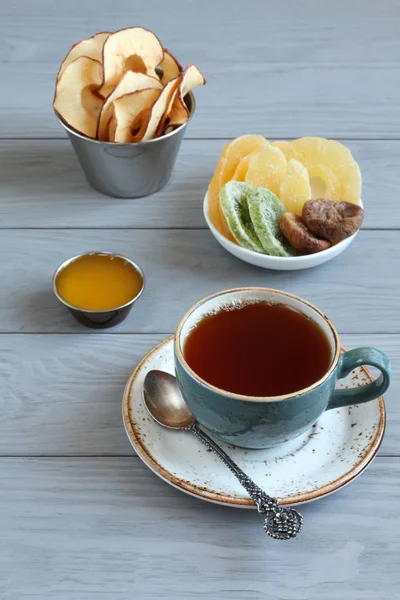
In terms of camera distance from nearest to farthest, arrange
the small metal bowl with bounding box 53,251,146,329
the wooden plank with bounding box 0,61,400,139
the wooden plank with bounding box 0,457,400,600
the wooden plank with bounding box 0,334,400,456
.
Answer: the wooden plank with bounding box 0,457,400,600
the wooden plank with bounding box 0,334,400,456
the small metal bowl with bounding box 53,251,146,329
the wooden plank with bounding box 0,61,400,139

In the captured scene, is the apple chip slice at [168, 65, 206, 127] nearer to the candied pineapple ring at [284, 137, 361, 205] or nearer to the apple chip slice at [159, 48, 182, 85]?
the apple chip slice at [159, 48, 182, 85]

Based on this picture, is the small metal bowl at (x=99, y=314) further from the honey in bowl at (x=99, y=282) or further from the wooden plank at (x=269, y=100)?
the wooden plank at (x=269, y=100)

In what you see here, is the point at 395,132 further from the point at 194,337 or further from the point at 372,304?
the point at 194,337

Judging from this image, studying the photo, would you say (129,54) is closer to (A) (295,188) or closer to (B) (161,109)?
(B) (161,109)

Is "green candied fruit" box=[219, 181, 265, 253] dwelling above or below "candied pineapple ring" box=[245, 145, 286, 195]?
below

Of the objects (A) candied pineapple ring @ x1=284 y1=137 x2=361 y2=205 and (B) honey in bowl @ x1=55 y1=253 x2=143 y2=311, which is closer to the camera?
(B) honey in bowl @ x1=55 y1=253 x2=143 y2=311

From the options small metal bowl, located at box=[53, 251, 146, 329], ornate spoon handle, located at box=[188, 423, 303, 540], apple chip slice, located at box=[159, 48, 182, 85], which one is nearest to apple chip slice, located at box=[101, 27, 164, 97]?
apple chip slice, located at box=[159, 48, 182, 85]

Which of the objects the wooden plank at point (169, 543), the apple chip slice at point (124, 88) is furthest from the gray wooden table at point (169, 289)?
the apple chip slice at point (124, 88)

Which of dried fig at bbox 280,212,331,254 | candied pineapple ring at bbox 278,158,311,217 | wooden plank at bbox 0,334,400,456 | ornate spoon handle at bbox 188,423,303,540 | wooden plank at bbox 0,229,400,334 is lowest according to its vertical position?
wooden plank at bbox 0,334,400,456

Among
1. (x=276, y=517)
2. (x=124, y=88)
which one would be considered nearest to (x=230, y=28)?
(x=124, y=88)

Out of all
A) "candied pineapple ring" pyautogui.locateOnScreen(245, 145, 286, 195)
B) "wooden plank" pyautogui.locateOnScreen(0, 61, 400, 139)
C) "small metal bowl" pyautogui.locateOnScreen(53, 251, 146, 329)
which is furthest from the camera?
"wooden plank" pyautogui.locateOnScreen(0, 61, 400, 139)
